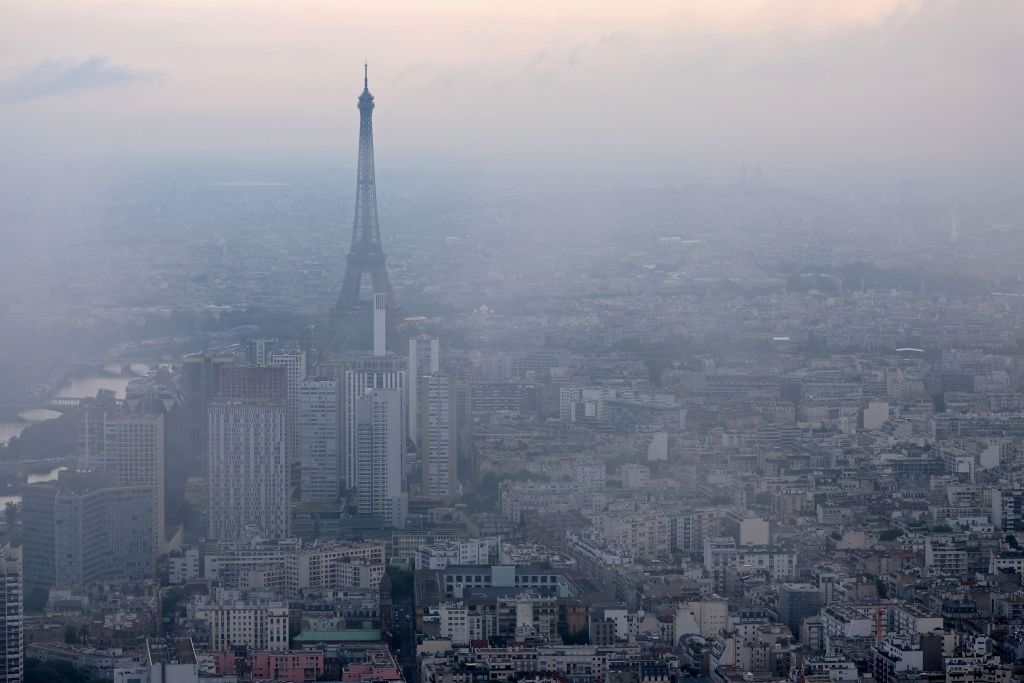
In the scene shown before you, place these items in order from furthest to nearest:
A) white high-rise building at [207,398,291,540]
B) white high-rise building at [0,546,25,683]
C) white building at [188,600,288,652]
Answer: white high-rise building at [207,398,291,540] < white building at [188,600,288,652] < white high-rise building at [0,546,25,683]

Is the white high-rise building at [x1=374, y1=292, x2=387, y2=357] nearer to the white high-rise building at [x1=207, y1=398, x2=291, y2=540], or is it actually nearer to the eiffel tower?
the eiffel tower

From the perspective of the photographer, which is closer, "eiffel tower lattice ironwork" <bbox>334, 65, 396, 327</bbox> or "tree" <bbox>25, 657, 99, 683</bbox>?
"tree" <bbox>25, 657, 99, 683</bbox>

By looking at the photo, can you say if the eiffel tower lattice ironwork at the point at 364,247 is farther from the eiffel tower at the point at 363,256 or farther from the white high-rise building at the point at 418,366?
the white high-rise building at the point at 418,366

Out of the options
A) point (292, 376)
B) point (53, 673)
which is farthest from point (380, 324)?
point (53, 673)

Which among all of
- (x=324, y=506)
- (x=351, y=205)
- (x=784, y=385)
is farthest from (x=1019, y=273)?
(x=324, y=506)

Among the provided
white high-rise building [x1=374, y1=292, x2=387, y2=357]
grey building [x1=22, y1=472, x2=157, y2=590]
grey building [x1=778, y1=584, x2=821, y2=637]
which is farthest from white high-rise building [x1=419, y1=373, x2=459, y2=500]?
grey building [x1=778, y1=584, x2=821, y2=637]

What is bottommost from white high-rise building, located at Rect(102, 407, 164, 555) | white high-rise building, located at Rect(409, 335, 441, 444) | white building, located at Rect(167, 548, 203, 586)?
white building, located at Rect(167, 548, 203, 586)

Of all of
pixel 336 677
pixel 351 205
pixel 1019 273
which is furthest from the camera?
pixel 1019 273

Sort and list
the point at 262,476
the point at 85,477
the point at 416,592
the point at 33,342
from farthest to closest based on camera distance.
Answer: the point at 33,342
the point at 262,476
the point at 85,477
the point at 416,592

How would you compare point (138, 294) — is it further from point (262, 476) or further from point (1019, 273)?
point (1019, 273)
